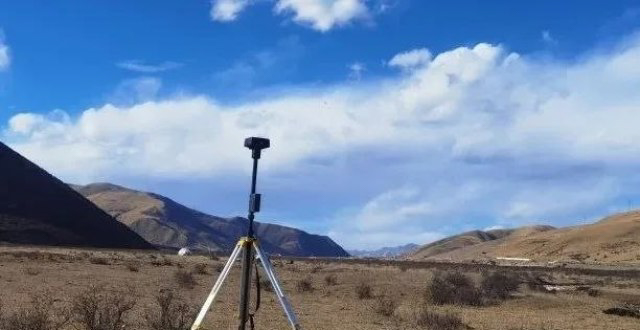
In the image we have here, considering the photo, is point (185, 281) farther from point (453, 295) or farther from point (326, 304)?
point (453, 295)

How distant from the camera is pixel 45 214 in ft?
376

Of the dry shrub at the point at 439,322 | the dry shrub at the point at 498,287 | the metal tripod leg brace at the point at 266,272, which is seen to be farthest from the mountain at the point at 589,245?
the metal tripod leg brace at the point at 266,272

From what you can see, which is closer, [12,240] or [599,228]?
[12,240]

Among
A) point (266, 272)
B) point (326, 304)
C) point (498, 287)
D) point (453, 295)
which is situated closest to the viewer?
point (266, 272)

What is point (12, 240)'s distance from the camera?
319 feet

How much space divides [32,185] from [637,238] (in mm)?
96254

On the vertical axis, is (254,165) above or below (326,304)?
above

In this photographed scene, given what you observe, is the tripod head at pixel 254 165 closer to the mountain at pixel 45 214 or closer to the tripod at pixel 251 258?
the tripod at pixel 251 258

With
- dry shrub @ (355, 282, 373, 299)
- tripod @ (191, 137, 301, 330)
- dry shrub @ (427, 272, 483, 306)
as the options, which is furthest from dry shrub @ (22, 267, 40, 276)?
tripod @ (191, 137, 301, 330)

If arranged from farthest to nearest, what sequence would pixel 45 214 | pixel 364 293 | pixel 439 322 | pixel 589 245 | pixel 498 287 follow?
pixel 589 245 → pixel 45 214 → pixel 498 287 → pixel 364 293 → pixel 439 322

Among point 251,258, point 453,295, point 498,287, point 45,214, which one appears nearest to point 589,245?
point 45,214

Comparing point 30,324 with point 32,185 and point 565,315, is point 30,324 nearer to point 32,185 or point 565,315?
point 565,315

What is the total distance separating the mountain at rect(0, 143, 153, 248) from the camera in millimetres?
104500

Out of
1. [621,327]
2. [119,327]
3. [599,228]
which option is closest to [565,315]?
[621,327]
